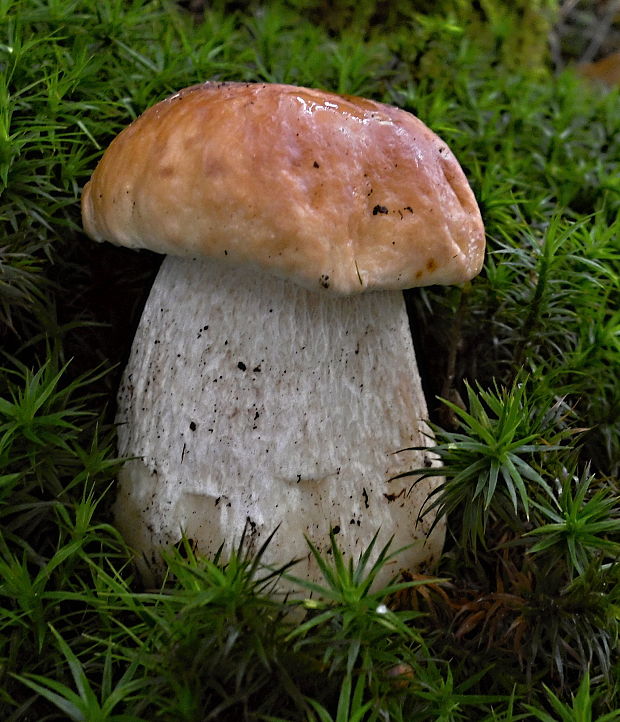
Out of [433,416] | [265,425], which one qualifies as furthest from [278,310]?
[433,416]

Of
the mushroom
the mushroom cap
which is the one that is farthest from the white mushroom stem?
the mushroom cap

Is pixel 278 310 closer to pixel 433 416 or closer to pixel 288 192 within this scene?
pixel 288 192

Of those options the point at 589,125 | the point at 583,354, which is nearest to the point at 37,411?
the point at 583,354

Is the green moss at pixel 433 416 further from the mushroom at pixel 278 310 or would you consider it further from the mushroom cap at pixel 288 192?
the mushroom cap at pixel 288 192

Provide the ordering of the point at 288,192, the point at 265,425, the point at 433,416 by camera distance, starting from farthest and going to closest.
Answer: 1. the point at 433,416
2. the point at 265,425
3. the point at 288,192

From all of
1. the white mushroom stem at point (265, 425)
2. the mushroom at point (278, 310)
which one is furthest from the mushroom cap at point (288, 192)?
the white mushroom stem at point (265, 425)

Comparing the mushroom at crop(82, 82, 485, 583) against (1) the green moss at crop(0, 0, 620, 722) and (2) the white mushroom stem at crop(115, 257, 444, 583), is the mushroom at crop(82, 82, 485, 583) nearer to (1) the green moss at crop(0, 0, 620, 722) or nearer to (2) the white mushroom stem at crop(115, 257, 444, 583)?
(2) the white mushroom stem at crop(115, 257, 444, 583)

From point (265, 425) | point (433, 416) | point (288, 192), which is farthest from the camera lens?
point (433, 416)
